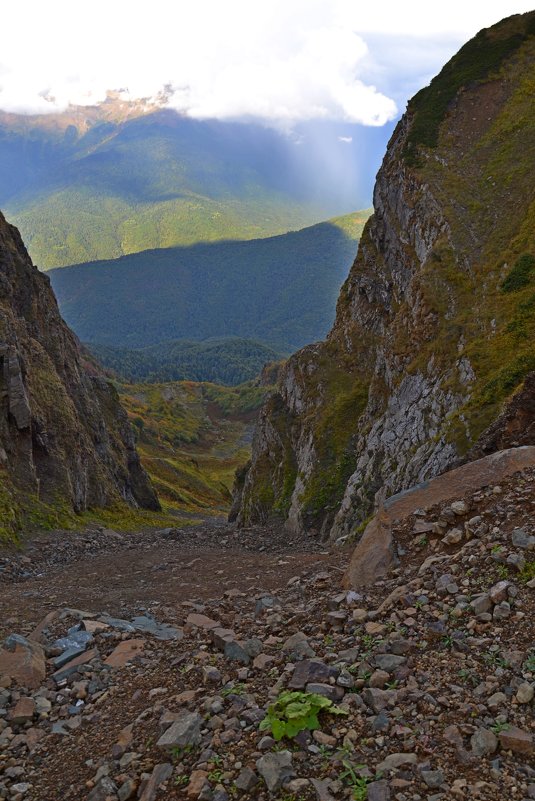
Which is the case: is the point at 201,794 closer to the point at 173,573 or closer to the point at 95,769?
the point at 95,769

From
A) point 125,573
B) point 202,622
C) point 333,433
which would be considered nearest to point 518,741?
point 202,622

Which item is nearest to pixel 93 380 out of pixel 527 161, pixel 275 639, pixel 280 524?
pixel 280 524

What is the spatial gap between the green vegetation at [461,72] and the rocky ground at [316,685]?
4347 cm

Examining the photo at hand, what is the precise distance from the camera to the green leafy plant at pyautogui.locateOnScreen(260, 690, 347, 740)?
6.41 m

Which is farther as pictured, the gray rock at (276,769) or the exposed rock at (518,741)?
the gray rock at (276,769)

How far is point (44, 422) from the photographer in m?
40.7

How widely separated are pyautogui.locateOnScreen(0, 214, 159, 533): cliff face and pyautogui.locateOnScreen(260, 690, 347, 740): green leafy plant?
23.5 meters

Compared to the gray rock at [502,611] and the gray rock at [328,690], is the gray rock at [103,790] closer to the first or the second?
the gray rock at [328,690]

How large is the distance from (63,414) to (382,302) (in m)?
27.8

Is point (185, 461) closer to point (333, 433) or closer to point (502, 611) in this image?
point (333, 433)

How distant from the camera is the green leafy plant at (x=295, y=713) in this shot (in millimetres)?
6413

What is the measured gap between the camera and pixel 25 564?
24.0 m

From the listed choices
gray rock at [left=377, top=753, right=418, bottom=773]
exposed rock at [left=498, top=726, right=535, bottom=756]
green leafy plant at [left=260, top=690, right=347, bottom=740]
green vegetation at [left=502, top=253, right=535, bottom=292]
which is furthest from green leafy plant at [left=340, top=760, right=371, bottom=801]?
green vegetation at [left=502, top=253, right=535, bottom=292]

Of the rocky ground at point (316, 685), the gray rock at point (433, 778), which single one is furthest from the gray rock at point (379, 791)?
the gray rock at point (433, 778)
